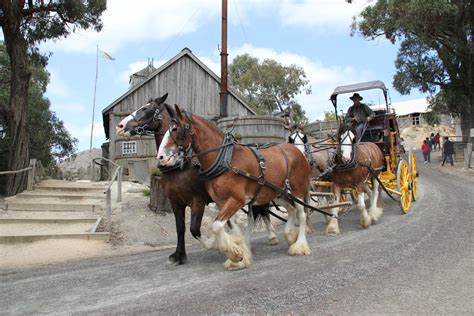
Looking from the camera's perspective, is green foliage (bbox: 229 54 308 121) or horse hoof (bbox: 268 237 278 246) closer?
horse hoof (bbox: 268 237 278 246)

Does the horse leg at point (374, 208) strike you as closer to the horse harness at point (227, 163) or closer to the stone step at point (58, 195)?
the horse harness at point (227, 163)

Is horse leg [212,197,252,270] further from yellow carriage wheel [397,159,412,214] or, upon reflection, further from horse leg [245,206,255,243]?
yellow carriage wheel [397,159,412,214]

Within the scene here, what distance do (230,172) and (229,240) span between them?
860 mm

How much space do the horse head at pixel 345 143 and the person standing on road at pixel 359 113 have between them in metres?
1.19

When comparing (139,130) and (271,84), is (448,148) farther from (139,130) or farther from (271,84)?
(271,84)

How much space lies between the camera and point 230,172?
4.96 metres

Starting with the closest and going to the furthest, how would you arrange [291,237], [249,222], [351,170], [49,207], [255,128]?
[291,237]
[249,222]
[351,170]
[49,207]
[255,128]

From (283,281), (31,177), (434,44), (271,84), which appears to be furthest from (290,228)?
(271,84)

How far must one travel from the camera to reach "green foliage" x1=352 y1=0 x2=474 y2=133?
2023 cm

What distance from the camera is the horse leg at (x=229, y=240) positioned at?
4746 millimetres

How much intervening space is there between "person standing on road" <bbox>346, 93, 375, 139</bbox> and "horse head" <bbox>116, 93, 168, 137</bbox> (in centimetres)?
537

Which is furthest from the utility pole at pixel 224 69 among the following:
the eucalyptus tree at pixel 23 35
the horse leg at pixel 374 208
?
the horse leg at pixel 374 208

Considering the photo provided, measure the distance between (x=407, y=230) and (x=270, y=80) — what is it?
40.5 m

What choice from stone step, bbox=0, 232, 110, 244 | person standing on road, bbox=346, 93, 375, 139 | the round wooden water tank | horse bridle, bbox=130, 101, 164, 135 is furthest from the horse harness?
the round wooden water tank
